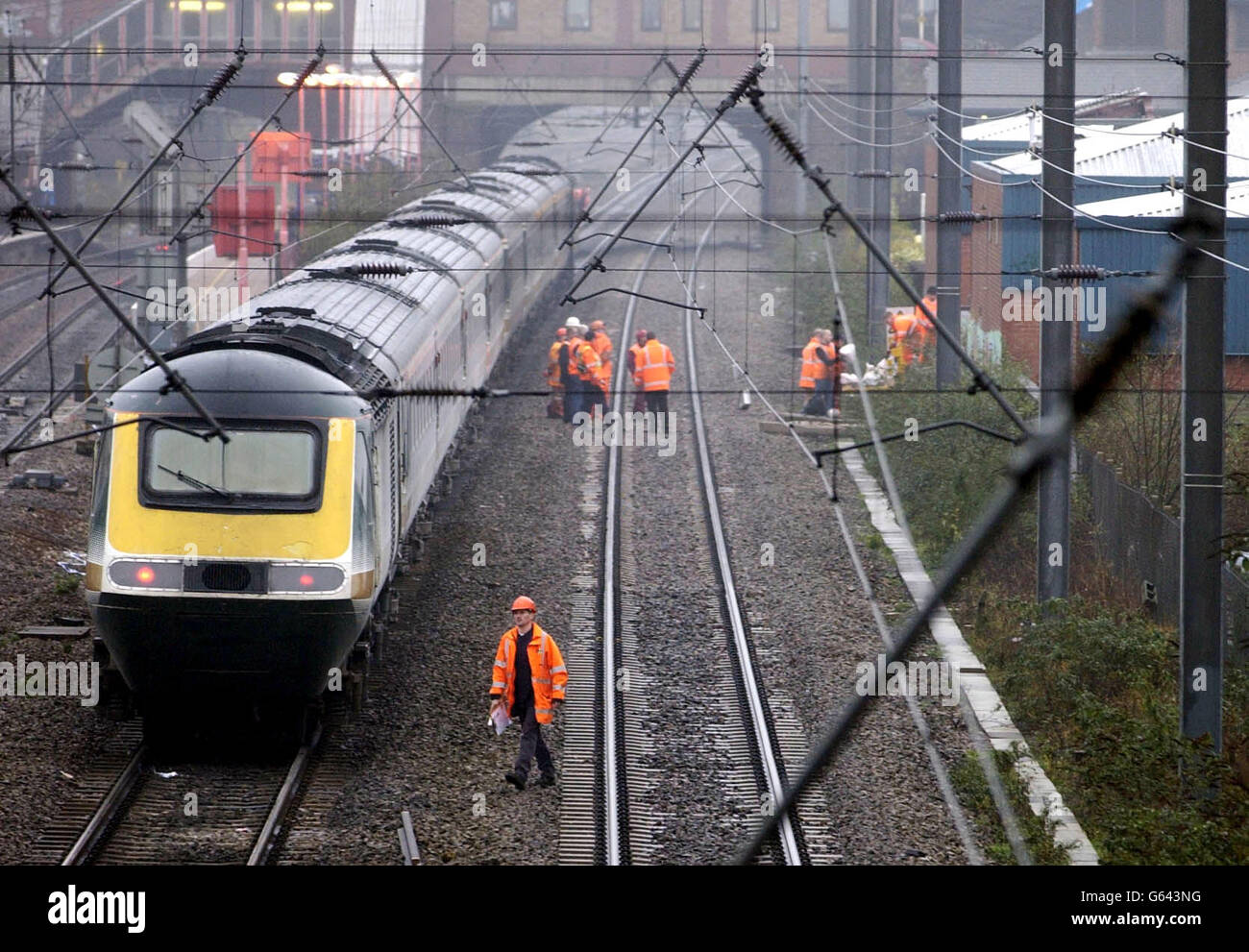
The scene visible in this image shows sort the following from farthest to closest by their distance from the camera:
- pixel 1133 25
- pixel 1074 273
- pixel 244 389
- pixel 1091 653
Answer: pixel 1133 25 → pixel 1091 653 → pixel 1074 273 → pixel 244 389

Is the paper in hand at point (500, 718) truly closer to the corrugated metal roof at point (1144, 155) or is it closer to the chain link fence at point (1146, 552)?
the chain link fence at point (1146, 552)

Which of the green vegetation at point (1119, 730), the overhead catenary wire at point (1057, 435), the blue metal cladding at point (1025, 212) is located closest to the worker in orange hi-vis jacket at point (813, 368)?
the blue metal cladding at point (1025, 212)

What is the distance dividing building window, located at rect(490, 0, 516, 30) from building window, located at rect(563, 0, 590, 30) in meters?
1.49

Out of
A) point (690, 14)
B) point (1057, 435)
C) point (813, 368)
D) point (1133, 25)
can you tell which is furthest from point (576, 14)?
point (1057, 435)

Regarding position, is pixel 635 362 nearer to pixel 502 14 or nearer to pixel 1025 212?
pixel 1025 212

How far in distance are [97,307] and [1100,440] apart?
2009 centimetres

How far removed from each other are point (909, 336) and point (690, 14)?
24.1 meters

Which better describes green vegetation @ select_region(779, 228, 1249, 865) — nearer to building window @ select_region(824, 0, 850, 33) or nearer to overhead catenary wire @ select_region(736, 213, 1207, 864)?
overhead catenary wire @ select_region(736, 213, 1207, 864)

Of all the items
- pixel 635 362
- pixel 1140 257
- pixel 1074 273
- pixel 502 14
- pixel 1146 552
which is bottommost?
pixel 1146 552

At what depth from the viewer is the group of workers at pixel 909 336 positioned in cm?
2427

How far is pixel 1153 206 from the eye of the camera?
2072 cm

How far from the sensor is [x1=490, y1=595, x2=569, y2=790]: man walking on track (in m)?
10.6

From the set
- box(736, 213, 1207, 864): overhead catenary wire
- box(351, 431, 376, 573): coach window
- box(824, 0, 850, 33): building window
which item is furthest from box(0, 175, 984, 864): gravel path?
box(824, 0, 850, 33): building window
